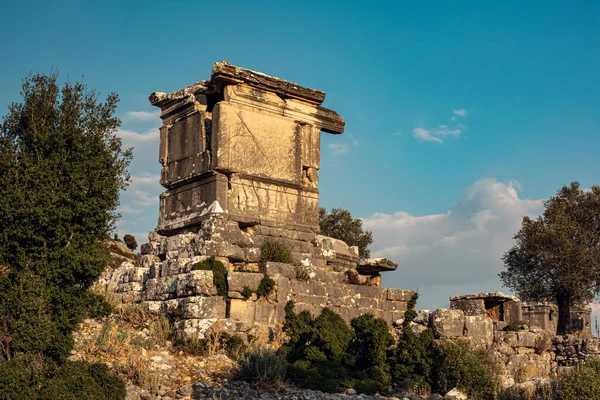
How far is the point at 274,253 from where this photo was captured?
18.6m

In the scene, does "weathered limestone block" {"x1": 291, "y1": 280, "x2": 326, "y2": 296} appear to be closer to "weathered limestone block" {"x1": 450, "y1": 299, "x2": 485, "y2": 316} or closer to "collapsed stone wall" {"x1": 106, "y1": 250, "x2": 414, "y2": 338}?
"collapsed stone wall" {"x1": 106, "y1": 250, "x2": 414, "y2": 338}

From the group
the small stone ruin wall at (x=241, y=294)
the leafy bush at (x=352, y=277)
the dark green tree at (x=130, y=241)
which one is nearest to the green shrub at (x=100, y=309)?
the small stone ruin wall at (x=241, y=294)

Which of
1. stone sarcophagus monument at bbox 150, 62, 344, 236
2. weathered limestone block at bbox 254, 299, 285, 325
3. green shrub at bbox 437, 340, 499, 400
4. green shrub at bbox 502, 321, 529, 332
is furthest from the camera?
green shrub at bbox 502, 321, 529, 332

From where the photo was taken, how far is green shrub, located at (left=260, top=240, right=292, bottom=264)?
1853 centimetres

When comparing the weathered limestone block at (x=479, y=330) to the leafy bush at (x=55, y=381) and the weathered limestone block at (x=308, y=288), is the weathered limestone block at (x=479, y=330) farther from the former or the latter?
the leafy bush at (x=55, y=381)

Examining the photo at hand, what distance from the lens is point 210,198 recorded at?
18.8m

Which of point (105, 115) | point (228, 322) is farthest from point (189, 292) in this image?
point (105, 115)

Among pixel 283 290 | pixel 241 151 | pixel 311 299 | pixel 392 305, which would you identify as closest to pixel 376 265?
pixel 392 305

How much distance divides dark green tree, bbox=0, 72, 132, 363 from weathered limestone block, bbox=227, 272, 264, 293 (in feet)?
9.89

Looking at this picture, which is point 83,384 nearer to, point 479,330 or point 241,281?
point 241,281

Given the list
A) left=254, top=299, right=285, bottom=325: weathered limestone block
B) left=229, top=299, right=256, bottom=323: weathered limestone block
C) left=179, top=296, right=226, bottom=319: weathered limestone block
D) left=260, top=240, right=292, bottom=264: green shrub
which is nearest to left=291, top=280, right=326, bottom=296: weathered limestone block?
left=254, top=299, right=285, bottom=325: weathered limestone block

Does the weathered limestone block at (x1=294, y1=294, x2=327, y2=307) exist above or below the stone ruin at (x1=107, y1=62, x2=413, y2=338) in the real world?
below

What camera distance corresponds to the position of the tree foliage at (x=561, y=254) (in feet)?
96.1

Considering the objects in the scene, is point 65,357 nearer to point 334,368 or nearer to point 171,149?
point 334,368
